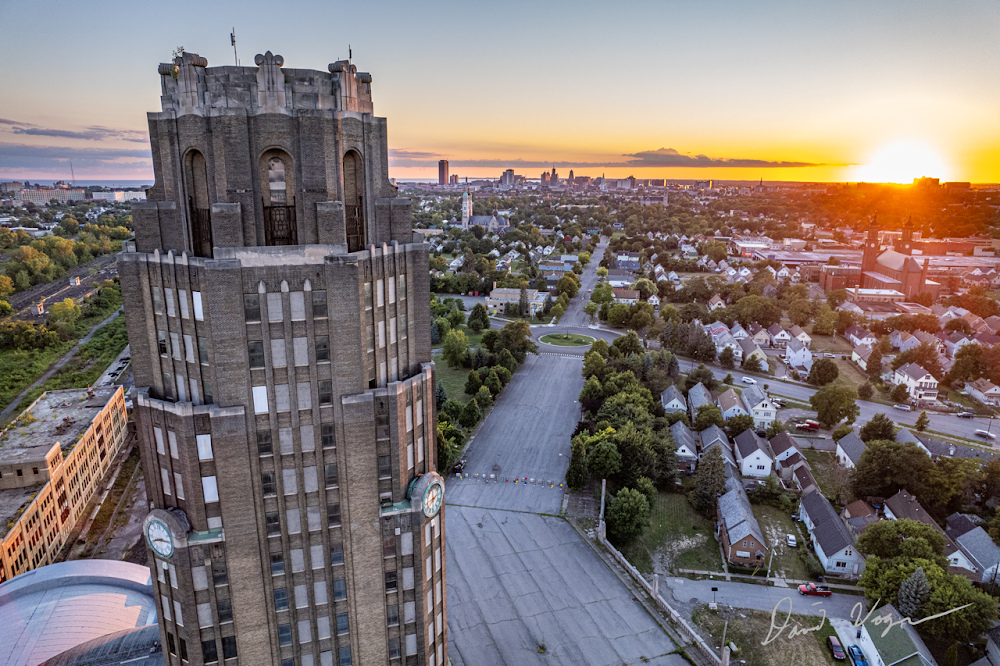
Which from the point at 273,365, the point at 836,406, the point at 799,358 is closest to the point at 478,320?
the point at 799,358

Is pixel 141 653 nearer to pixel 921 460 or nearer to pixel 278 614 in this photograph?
pixel 278 614

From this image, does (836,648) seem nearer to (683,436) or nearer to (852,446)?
(683,436)

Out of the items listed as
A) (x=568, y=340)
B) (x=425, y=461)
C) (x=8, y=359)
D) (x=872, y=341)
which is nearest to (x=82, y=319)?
(x=8, y=359)

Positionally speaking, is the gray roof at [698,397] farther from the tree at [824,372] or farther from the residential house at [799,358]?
the residential house at [799,358]

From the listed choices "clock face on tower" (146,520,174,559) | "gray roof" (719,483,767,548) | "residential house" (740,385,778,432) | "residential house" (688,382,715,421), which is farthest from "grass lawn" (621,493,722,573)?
"clock face on tower" (146,520,174,559)

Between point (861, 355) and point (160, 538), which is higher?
point (160, 538)

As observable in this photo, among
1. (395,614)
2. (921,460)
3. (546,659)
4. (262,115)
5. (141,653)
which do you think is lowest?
(546,659)
